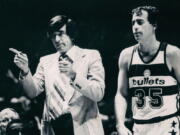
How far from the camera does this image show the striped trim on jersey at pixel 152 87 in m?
2.85

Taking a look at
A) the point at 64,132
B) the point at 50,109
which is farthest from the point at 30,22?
the point at 64,132

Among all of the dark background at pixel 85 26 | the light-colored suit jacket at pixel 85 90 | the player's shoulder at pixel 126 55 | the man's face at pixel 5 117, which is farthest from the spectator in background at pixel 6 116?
the player's shoulder at pixel 126 55

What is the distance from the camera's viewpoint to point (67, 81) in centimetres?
304

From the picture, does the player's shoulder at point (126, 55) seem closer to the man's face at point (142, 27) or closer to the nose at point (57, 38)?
the man's face at point (142, 27)

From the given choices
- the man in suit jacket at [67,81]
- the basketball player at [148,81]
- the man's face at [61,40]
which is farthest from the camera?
the man's face at [61,40]

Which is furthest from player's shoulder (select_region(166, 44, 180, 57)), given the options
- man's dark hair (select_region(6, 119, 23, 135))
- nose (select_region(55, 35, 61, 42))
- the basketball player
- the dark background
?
man's dark hair (select_region(6, 119, 23, 135))

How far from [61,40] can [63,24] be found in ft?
0.45

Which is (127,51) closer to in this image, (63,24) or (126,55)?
(126,55)

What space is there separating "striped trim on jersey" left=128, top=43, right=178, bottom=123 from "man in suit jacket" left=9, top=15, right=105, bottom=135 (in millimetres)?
275

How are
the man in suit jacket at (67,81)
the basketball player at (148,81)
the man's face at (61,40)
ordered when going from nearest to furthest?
1. the basketball player at (148,81)
2. the man in suit jacket at (67,81)
3. the man's face at (61,40)

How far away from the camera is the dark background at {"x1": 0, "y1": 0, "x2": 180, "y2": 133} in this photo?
121 inches

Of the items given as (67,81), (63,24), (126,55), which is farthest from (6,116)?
(126,55)

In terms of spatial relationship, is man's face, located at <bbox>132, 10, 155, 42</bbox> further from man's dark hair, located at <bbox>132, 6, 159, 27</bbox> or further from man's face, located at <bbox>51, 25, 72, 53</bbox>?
man's face, located at <bbox>51, 25, 72, 53</bbox>

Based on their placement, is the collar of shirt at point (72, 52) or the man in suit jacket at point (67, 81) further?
the collar of shirt at point (72, 52)
